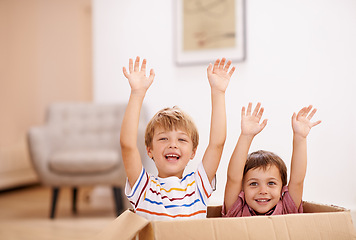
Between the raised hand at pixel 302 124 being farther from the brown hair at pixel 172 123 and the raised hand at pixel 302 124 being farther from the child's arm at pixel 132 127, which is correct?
the child's arm at pixel 132 127

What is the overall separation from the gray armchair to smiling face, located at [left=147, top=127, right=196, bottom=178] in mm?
1513

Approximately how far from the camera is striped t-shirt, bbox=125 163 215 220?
1056 millimetres

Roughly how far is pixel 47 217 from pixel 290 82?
1871mm

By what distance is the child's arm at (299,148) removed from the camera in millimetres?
1177

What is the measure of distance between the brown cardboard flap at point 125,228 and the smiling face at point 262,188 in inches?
18.4

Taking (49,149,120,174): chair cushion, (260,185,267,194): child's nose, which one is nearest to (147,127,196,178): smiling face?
(260,185,267,194): child's nose

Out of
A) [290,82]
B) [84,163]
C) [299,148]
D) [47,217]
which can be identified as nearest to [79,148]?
[84,163]

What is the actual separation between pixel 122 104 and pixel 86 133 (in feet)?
1.19

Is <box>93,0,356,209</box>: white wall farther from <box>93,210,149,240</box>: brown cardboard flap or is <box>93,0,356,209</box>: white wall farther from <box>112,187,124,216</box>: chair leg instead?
<box>93,210,149,240</box>: brown cardboard flap

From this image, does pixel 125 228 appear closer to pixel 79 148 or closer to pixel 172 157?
pixel 172 157

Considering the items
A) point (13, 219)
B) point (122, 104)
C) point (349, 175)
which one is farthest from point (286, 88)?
point (13, 219)

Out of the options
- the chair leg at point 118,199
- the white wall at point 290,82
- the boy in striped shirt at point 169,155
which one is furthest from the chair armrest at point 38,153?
the boy in striped shirt at point 169,155

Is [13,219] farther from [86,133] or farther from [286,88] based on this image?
[286,88]

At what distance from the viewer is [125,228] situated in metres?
0.82
